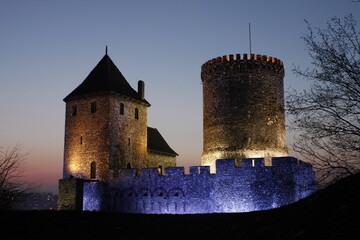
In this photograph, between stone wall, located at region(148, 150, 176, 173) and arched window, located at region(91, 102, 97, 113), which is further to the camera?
stone wall, located at region(148, 150, 176, 173)

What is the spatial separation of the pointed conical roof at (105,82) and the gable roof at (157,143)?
4.49 metres

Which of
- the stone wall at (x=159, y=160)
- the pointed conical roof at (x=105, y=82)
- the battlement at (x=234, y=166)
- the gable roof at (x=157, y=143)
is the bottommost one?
the battlement at (x=234, y=166)

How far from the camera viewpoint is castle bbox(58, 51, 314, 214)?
2209cm

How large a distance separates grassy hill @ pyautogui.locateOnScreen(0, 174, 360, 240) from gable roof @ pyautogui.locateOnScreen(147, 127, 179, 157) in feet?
68.8

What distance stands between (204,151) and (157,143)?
9.61m

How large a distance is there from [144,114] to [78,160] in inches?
232

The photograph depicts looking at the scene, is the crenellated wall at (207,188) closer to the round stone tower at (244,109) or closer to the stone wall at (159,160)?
the round stone tower at (244,109)

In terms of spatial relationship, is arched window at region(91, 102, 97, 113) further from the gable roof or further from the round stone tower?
the round stone tower

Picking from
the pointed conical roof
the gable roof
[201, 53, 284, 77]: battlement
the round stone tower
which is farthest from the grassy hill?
the gable roof

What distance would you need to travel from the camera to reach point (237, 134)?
80.7 ft

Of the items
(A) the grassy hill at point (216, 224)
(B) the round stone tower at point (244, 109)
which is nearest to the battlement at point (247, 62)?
(B) the round stone tower at point (244, 109)

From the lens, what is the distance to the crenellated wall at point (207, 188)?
2162 cm

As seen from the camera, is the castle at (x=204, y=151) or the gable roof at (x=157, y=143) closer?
the castle at (x=204, y=151)

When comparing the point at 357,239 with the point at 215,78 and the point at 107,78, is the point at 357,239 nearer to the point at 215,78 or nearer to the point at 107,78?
the point at 215,78
